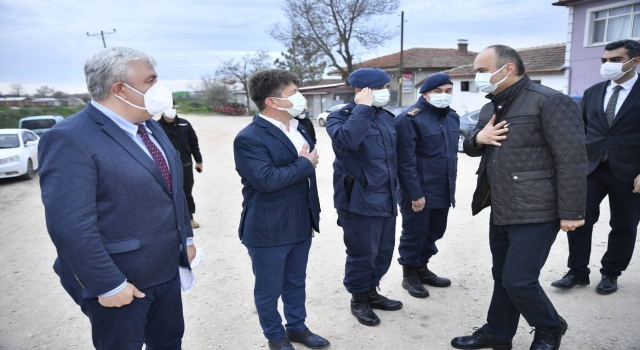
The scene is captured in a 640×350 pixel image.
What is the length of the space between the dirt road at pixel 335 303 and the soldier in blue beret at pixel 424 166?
45cm

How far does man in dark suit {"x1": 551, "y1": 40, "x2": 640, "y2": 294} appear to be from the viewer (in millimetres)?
3457

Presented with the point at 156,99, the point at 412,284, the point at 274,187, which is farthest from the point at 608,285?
the point at 156,99

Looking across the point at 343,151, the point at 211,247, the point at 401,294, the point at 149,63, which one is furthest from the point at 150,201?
the point at 211,247

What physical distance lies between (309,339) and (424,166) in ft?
5.77

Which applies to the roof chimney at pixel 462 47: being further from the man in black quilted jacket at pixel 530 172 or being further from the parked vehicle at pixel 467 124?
the man in black quilted jacket at pixel 530 172

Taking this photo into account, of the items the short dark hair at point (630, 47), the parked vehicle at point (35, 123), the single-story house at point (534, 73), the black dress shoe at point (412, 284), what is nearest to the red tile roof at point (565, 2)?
the single-story house at point (534, 73)

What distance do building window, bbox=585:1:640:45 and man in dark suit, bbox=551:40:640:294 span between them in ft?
52.2

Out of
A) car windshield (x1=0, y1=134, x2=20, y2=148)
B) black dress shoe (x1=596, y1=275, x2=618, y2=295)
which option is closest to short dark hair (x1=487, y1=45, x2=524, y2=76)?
black dress shoe (x1=596, y1=275, x2=618, y2=295)

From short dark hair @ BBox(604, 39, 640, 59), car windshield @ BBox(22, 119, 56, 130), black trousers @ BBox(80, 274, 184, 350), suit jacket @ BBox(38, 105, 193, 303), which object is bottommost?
black trousers @ BBox(80, 274, 184, 350)

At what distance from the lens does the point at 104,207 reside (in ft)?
5.96

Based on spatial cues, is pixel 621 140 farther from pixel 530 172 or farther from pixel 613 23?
pixel 613 23

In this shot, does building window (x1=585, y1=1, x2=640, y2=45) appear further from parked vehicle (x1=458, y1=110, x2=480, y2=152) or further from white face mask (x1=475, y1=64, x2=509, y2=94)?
white face mask (x1=475, y1=64, x2=509, y2=94)

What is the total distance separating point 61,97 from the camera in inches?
1220

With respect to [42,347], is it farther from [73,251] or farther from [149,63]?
[149,63]
